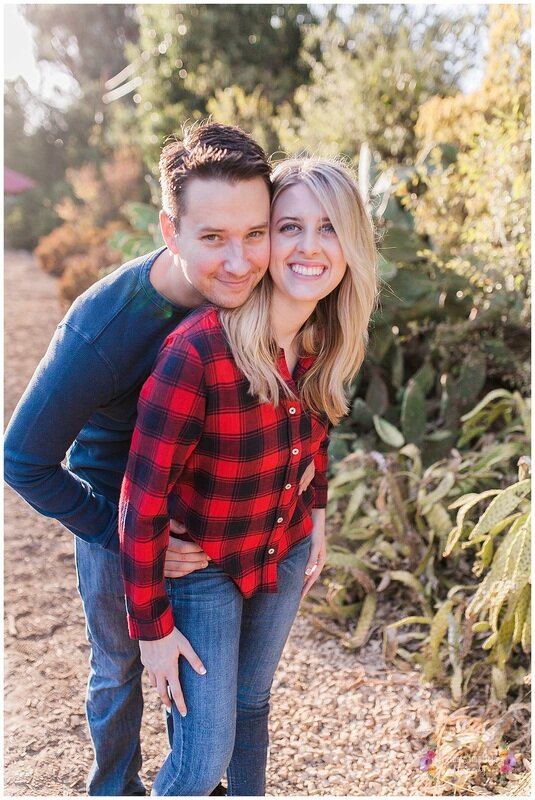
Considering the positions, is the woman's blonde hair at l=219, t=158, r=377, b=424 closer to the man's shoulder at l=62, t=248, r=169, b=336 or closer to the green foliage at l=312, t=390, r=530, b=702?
the man's shoulder at l=62, t=248, r=169, b=336

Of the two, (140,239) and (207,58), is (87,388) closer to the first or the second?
(140,239)

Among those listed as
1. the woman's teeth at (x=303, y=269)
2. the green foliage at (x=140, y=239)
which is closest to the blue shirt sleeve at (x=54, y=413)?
the woman's teeth at (x=303, y=269)

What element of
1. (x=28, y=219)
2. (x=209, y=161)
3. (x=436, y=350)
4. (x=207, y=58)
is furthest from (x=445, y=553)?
(x=28, y=219)

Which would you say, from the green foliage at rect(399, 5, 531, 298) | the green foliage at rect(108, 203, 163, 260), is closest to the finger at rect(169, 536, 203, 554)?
the green foliage at rect(399, 5, 531, 298)

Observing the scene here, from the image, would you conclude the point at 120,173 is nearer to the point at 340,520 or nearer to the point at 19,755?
the point at 340,520

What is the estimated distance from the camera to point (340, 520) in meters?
3.57

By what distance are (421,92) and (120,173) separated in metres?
5.53

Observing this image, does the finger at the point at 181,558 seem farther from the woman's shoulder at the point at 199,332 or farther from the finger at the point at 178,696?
the woman's shoulder at the point at 199,332

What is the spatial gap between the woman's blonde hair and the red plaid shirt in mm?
35

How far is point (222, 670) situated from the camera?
63.7 inches

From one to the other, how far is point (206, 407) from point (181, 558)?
363 mm

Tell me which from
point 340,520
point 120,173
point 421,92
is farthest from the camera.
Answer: point 120,173

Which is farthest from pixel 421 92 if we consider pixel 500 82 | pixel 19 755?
pixel 19 755

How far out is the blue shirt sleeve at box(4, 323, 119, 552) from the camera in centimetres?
154
